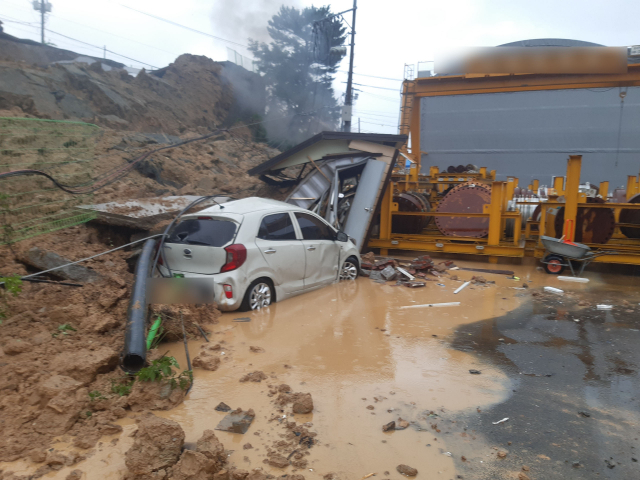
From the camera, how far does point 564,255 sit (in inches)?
362

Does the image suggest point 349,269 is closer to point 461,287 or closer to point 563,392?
point 461,287

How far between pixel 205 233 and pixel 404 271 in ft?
14.5

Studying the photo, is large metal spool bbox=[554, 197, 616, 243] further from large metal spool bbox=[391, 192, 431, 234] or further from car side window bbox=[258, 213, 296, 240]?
car side window bbox=[258, 213, 296, 240]

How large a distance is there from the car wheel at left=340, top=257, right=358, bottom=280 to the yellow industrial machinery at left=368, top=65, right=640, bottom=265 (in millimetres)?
3375

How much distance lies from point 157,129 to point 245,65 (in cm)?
1840

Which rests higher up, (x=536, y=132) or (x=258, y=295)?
(x=536, y=132)

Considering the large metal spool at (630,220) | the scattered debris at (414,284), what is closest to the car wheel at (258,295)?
the scattered debris at (414,284)

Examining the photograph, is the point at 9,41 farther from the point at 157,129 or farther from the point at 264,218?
the point at 264,218

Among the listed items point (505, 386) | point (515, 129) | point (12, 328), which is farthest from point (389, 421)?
point (515, 129)

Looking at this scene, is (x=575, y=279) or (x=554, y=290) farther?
(x=575, y=279)

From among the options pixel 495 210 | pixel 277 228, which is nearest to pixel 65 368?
pixel 277 228

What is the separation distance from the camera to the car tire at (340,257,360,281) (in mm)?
8141

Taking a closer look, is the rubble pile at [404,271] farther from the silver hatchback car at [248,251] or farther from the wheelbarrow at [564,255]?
the wheelbarrow at [564,255]

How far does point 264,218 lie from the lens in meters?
6.32
